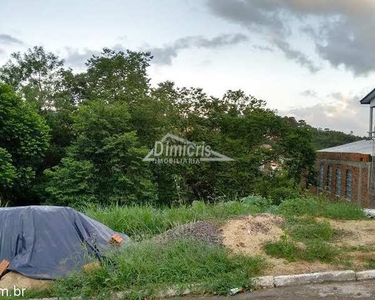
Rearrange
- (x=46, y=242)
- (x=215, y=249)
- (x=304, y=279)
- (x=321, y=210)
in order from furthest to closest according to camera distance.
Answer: (x=321, y=210) < (x=215, y=249) < (x=46, y=242) < (x=304, y=279)

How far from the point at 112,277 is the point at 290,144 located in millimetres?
19222

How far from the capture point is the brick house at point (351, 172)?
757 inches

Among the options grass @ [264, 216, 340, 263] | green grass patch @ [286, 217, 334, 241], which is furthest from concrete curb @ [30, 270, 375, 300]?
green grass patch @ [286, 217, 334, 241]

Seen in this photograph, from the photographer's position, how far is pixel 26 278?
5219 millimetres

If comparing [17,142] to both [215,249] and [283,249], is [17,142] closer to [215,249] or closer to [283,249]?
[215,249]

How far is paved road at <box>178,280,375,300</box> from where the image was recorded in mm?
4630

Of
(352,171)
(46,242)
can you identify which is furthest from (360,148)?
(46,242)

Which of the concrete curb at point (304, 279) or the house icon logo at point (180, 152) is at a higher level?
the house icon logo at point (180, 152)

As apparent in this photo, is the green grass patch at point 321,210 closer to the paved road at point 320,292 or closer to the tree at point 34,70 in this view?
the paved road at point 320,292

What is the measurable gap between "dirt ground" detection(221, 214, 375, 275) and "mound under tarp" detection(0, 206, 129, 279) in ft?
6.17

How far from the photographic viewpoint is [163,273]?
5.18m

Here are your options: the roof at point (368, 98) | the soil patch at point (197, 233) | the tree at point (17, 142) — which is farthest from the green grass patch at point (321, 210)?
the roof at point (368, 98)

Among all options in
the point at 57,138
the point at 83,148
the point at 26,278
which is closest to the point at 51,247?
the point at 26,278

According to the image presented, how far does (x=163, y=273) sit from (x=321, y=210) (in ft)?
14.3
